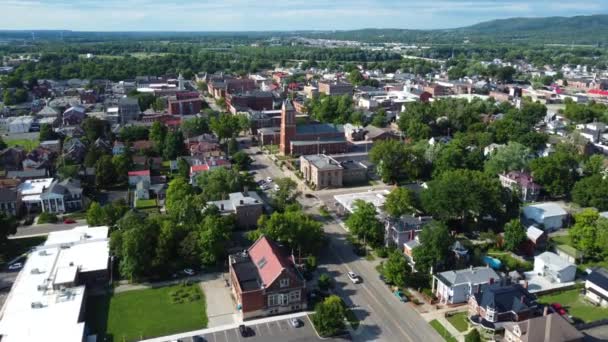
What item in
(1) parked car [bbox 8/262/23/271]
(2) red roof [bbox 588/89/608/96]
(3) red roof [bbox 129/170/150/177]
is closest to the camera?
(1) parked car [bbox 8/262/23/271]

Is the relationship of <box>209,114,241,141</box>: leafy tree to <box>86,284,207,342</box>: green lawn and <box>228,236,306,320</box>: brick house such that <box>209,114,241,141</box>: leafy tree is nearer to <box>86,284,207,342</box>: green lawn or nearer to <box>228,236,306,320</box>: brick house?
<box>86,284,207,342</box>: green lawn

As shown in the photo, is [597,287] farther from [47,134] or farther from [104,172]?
[47,134]

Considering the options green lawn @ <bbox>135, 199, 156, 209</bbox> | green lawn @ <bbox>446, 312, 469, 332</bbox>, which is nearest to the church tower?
green lawn @ <bbox>135, 199, 156, 209</bbox>

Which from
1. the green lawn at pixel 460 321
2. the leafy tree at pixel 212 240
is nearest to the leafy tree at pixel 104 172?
the leafy tree at pixel 212 240

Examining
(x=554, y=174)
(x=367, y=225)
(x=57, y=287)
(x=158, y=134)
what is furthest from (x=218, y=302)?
(x=158, y=134)

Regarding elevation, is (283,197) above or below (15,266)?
above


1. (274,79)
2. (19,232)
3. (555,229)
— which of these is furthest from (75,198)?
(274,79)

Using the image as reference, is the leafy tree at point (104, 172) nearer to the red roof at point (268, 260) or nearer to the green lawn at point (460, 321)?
the red roof at point (268, 260)
